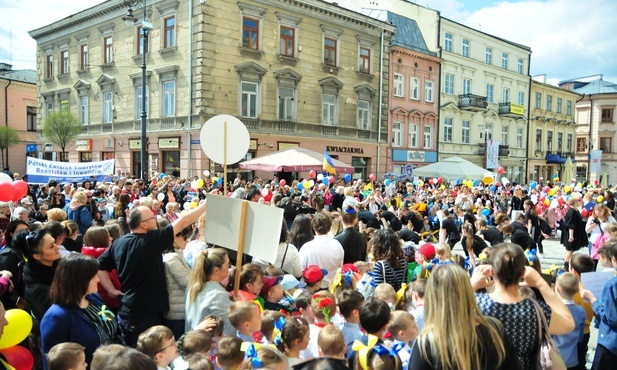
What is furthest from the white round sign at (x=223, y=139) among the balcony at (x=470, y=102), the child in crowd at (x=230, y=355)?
the balcony at (x=470, y=102)

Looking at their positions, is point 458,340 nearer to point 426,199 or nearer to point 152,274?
point 152,274

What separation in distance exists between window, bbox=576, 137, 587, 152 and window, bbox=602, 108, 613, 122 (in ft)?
9.85

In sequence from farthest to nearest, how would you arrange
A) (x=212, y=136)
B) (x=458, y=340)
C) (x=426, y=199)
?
(x=426, y=199) < (x=212, y=136) < (x=458, y=340)

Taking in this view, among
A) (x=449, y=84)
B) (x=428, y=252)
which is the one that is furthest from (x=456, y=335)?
(x=449, y=84)

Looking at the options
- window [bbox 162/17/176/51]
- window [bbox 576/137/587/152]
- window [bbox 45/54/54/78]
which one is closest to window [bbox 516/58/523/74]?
window [bbox 576/137/587/152]

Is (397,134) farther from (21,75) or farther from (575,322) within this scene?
(21,75)

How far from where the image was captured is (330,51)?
89.0 feet

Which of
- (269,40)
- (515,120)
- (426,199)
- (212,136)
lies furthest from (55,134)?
(515,120)

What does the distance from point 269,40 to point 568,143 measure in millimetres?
37554

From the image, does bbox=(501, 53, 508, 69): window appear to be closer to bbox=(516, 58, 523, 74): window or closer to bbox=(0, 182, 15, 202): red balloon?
bbox=(516, 58, 523, 74): window

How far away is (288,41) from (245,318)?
917 inches

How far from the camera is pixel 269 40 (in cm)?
2427

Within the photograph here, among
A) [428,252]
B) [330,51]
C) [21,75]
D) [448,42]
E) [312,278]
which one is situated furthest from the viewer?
[21,75]

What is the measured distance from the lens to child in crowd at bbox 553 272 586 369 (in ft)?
14.0
